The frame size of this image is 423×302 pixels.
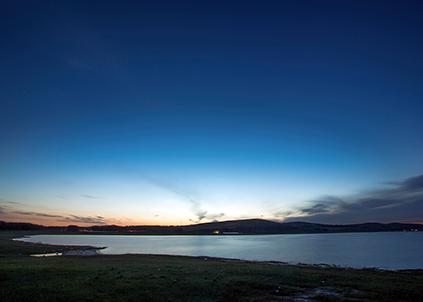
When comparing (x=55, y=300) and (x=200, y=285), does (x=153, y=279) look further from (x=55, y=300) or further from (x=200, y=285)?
(x=55, y=300)

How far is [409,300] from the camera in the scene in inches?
545

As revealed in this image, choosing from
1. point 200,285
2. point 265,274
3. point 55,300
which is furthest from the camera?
point 265,274

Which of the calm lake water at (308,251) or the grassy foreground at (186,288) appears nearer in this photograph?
the grassy foreground at (186,288)

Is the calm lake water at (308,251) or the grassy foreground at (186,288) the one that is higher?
the grassy foreground at (186,288)

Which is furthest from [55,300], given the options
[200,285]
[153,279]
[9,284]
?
[200,285]

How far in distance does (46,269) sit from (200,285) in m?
15.6

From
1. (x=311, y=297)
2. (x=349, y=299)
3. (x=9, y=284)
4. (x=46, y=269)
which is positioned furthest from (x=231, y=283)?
(x=46, y=269)

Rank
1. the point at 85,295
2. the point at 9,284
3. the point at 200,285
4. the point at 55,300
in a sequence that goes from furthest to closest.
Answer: the point at 200,285, the point at 9,284, the point at 85,295, the point at 55,300

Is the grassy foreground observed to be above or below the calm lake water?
above

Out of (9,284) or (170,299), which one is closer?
(170,299)

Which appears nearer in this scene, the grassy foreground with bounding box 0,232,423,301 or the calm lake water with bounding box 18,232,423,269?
the grassy foreground with bounding box 0,232,423,301

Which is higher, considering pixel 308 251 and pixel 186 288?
pixel 186 288

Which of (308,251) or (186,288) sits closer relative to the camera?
(186,288)

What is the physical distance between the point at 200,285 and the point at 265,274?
28.7 feet
